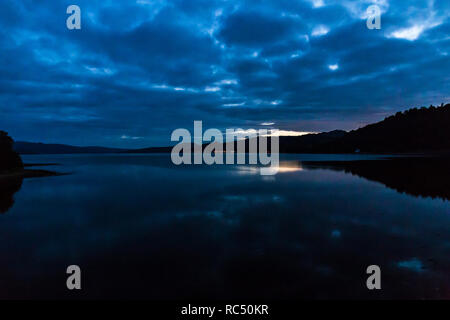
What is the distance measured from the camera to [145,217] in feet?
56.4

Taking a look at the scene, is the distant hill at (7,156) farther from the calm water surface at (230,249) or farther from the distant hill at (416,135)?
the distant hill at (416,135)

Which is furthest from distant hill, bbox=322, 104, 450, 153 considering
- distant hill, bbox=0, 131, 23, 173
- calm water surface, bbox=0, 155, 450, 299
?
distant hill, bbox=0, 131, 23, 173

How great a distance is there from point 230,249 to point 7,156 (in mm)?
67462

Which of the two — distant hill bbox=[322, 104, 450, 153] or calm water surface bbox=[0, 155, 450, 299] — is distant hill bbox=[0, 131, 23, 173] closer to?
calm water surface bbox=[0, 155, 450, 299]

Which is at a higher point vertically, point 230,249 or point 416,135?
point 416,135

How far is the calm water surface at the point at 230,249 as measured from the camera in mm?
7832

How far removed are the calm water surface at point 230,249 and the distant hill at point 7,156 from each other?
149 ft

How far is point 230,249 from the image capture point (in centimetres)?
1117

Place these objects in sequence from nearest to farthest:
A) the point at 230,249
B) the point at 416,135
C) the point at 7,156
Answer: the point at 230,249 → the point at 7,156 → the point at 416,135

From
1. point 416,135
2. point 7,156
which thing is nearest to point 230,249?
point 7,156

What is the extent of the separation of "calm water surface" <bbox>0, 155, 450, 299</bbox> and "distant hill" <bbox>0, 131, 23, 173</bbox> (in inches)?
1785

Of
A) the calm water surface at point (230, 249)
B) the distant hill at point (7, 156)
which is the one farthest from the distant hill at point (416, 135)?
the distant hill at point (7, 156)

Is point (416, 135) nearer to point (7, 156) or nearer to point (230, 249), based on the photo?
point (230, 249)

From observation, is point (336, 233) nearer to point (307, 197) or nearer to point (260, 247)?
point (260, 247)
